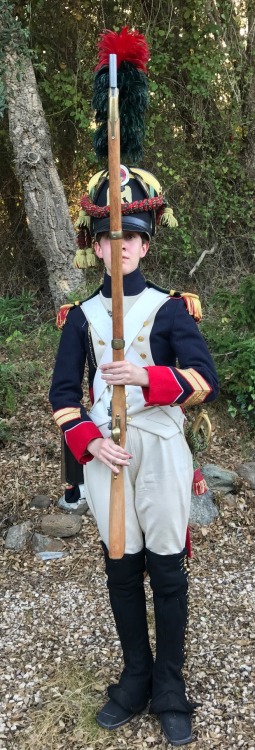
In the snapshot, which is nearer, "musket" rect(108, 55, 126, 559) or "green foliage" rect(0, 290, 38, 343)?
"musket" rect(108, 55, 126, 559)

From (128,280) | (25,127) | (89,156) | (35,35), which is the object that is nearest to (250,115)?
(89,156)

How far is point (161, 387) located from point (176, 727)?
119cm

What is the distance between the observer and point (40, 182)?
5.25m

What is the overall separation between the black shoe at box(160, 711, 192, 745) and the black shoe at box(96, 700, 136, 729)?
0.13 m

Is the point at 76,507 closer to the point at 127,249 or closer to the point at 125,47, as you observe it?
the point at 127,249

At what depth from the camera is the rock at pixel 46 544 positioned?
3371 millimetres

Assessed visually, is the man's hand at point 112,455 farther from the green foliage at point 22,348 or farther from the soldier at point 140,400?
the green foliage at point 22,348

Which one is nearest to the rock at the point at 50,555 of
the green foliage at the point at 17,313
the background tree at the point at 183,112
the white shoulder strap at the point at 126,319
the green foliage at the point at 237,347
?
the green foliage at the point at 237,347

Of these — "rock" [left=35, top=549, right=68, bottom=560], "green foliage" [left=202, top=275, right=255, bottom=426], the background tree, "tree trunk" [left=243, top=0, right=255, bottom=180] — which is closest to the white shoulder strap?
"rock" [left=35, top=549, right=68, bottom=560]

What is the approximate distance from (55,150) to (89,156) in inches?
19.8

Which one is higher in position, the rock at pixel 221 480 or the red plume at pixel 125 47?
the red plume at pixel 125 47

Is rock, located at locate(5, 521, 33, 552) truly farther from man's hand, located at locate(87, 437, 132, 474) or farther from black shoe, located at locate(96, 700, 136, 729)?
man's hand, located at locate(87, 437, 132, 474)

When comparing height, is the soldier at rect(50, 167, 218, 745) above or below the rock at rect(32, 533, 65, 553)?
above

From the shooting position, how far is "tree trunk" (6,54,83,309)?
506 cm
